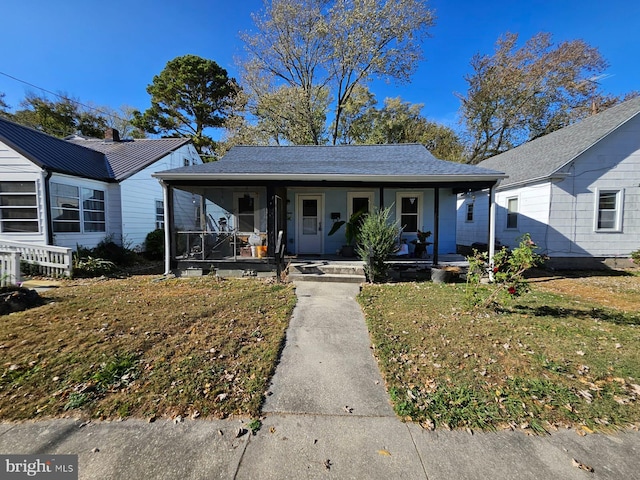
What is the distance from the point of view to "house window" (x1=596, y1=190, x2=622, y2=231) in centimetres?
964

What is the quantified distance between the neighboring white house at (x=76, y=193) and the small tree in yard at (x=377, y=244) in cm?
628

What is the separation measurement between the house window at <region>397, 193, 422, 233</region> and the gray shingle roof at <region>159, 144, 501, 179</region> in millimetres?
1274

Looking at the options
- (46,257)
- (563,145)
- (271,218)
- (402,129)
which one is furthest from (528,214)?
(46,257)

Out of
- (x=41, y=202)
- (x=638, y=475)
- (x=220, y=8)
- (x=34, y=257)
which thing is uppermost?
(x=220, y=8)

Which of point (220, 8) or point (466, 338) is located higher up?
point (220, 8)

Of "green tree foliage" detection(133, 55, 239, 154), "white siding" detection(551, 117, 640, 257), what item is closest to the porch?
"white siding" detection(551, 117, 640, 257)

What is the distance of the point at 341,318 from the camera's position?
4977mm

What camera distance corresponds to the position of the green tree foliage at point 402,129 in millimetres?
22250

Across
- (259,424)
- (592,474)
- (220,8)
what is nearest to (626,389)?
(592,474)

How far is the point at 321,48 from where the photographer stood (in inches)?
707

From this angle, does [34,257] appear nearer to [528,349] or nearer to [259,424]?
[259,424]

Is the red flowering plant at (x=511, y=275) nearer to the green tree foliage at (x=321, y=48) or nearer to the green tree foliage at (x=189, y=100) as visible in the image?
the green tree foliage at (x=321, y=48)

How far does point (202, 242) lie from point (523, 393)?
795 centimetres

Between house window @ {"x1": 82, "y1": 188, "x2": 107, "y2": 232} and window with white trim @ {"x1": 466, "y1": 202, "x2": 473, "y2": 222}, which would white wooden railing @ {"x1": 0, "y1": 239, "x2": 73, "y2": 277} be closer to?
house window @ {"x1": 82, "y1": 188, "x2": 107, "y2": 232}
